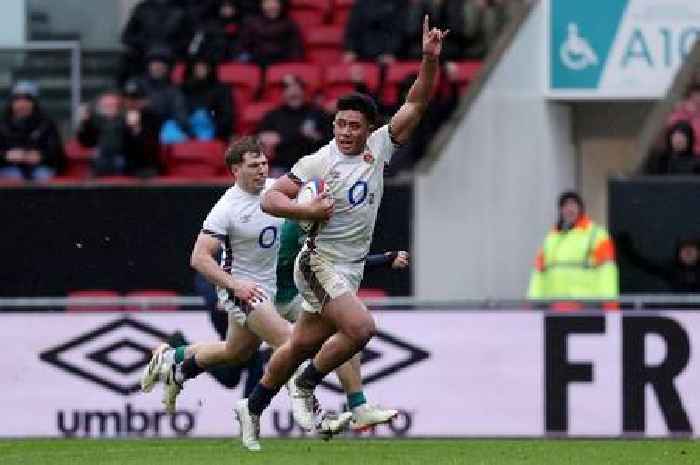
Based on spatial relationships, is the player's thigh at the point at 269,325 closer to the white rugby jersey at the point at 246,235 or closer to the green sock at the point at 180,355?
the white rugby jersey at the point at 246,235

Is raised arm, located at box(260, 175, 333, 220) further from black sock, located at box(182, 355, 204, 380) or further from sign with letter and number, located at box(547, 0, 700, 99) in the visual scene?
sign with letter and number, located at box(547, 0, 700, 99)

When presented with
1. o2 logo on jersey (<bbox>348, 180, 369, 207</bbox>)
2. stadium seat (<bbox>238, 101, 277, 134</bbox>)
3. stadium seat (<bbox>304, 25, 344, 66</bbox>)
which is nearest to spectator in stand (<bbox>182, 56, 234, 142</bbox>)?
stadium seat (<bbox>238, 101, 277, 134</bbox>)

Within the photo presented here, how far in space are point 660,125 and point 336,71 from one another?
3296 millimetres

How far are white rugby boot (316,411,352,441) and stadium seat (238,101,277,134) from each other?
7.95 meters

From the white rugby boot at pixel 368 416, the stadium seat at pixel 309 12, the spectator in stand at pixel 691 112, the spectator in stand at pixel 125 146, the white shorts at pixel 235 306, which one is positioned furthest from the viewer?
the stadium seat at pixel 309 12

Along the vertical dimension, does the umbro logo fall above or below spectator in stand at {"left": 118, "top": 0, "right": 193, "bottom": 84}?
below

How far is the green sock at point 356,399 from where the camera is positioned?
48.4ft

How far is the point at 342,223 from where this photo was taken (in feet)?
46.7

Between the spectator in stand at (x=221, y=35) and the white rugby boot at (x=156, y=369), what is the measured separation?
6.70m

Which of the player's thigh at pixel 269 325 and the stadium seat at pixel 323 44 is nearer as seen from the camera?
the player's thigh at pixel 269 325

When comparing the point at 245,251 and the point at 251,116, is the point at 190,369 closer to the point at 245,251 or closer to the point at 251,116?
the point at 245,251

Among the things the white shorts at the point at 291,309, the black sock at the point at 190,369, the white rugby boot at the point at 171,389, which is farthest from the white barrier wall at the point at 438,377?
the white shorts at the point at 291,309

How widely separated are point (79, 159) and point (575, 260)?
5268 mm

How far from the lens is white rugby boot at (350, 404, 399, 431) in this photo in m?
14.3
